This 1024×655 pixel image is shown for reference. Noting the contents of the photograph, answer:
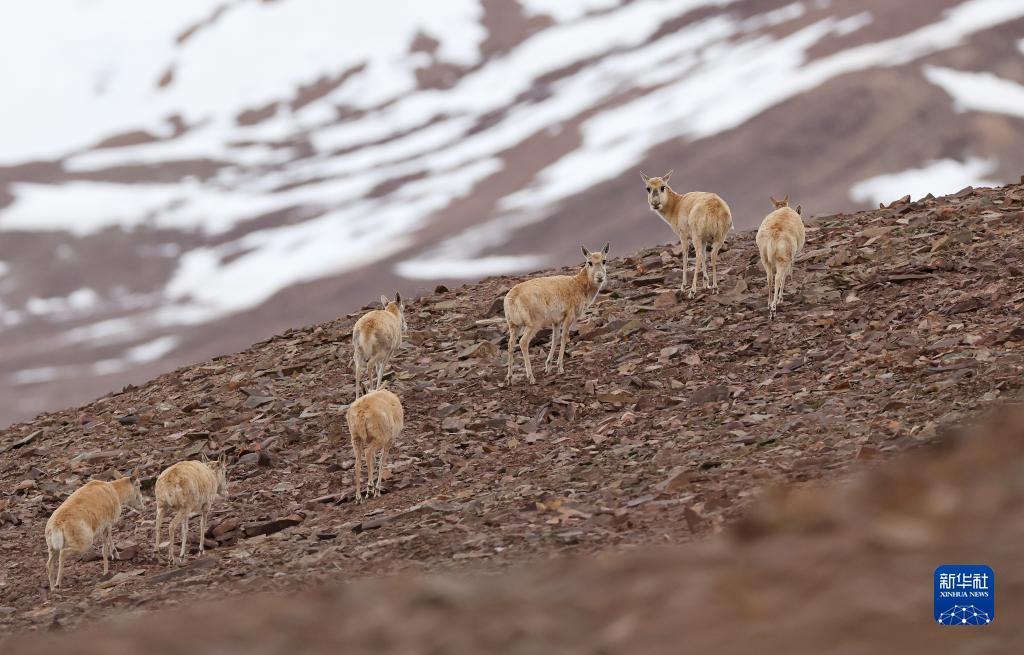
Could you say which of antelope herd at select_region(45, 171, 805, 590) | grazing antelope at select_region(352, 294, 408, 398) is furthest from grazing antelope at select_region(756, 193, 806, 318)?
grazing antelope at select_region(352, 294, 408, 398)

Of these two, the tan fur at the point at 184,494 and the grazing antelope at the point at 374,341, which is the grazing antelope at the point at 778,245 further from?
the tan fur at the point at 184,494

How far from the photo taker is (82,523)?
15242mm

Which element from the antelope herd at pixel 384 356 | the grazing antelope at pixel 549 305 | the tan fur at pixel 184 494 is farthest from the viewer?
the grazing antelope at pixel 549 305

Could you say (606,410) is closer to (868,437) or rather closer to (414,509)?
(414,509)

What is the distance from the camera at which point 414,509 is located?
14.1 meters

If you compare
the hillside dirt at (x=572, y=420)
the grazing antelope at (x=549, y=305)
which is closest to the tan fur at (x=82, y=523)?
the hillside dirt at (x=572, y=420)

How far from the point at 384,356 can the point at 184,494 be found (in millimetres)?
5882

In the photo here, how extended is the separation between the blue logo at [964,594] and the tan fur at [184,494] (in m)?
11.8

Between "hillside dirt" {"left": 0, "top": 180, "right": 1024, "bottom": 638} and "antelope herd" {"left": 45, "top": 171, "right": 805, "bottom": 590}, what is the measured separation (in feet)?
1.59

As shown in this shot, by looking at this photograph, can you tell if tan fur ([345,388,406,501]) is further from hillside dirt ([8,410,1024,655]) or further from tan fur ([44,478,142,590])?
hillside dirt ([8,410,1024,655])

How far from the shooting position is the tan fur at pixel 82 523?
15070 millimetres

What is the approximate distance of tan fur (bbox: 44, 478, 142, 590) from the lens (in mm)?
15070

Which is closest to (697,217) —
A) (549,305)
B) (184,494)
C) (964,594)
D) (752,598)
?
(549,305)

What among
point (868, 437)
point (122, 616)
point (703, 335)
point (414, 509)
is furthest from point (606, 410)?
point (122, 616)
